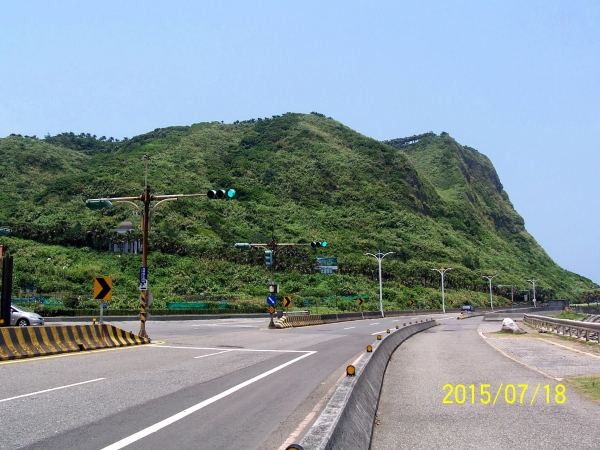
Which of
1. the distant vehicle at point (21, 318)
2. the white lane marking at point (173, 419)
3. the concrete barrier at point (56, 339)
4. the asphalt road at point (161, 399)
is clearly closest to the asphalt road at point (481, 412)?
the asphalt road at point (161, 399)

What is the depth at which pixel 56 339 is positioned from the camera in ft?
59.5

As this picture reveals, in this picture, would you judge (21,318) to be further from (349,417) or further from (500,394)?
(349,417)

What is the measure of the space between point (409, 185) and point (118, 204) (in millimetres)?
73971

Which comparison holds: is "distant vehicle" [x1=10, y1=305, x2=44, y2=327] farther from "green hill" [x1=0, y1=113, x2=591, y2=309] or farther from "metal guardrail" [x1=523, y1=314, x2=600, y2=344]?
"green hill" [x1=0, y1=113, x2=591, y2=309]

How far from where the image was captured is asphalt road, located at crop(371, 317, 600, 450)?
7.74 metres

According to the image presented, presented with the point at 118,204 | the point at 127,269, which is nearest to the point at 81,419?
the point at 127,269

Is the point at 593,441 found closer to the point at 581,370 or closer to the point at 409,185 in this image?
the point at 581,370

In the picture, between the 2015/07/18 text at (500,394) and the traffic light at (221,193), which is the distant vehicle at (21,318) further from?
the 2015/07/18 text at (500,394)

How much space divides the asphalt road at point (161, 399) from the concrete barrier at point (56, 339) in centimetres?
54

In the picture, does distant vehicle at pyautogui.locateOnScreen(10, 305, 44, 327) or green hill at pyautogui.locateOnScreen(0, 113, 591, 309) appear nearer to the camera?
distant vehicle at pyautogui.locateOnScreen(10, 305, 44, 327)

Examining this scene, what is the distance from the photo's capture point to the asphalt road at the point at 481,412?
25.4 ft

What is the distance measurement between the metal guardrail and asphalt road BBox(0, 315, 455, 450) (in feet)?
35.6

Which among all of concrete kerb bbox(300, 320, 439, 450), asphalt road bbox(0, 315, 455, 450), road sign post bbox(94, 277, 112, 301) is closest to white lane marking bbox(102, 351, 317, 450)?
asphalt road bbox(0, 315, 455, 450)

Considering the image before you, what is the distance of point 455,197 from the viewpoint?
171 m
